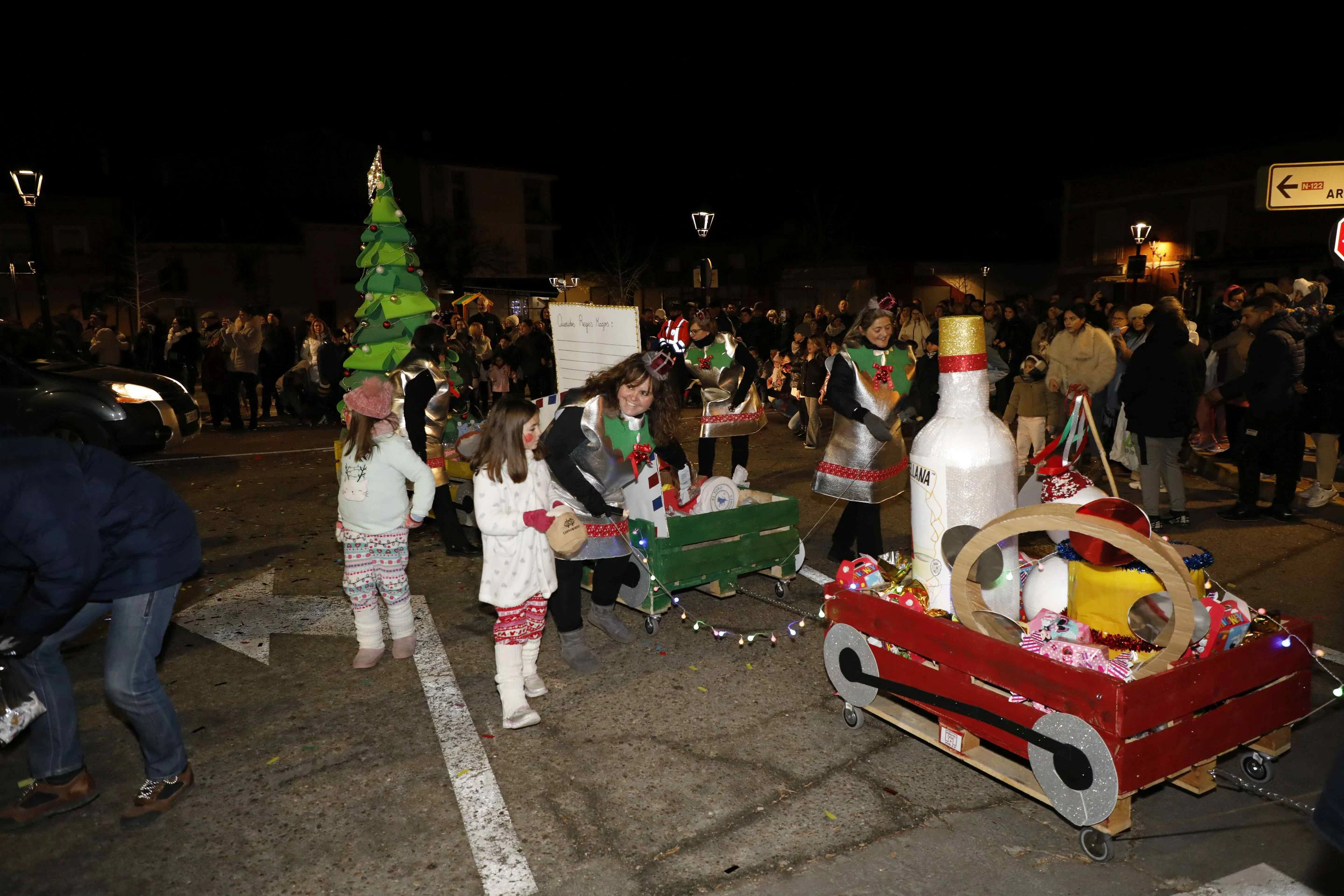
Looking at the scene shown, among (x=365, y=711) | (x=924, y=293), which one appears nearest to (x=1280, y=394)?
(x=365, y=711)

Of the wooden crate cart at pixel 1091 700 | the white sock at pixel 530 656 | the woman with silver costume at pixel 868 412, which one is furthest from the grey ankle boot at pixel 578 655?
the woman with silver costume at pixel 868 412

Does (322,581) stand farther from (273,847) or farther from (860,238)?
(860,238)

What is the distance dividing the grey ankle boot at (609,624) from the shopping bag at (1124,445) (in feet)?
17.0

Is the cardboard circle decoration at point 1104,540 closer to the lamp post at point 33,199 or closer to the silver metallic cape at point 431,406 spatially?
the silver metallic cape at point 431,406

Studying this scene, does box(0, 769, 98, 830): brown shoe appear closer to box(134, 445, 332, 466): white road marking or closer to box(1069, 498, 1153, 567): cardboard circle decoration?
box(1069, 498, 1153, 567): cardboard circle decoration

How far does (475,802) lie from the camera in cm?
383

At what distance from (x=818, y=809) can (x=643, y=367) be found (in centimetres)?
259

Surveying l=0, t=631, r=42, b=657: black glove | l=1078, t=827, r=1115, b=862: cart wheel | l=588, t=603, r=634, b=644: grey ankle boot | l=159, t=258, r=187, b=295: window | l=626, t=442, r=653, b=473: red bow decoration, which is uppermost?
l=159, t=258, r=187, b=295: window

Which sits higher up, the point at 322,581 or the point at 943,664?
the point at 943,664

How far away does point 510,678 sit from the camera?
448 cm

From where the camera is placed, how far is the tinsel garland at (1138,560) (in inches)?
142

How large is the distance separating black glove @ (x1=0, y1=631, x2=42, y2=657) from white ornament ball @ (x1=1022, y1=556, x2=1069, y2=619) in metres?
4.01

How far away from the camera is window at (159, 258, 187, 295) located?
37.3 meters

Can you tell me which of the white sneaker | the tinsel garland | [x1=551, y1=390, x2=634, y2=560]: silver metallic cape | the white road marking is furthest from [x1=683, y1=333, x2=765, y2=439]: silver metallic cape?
the white road marking
